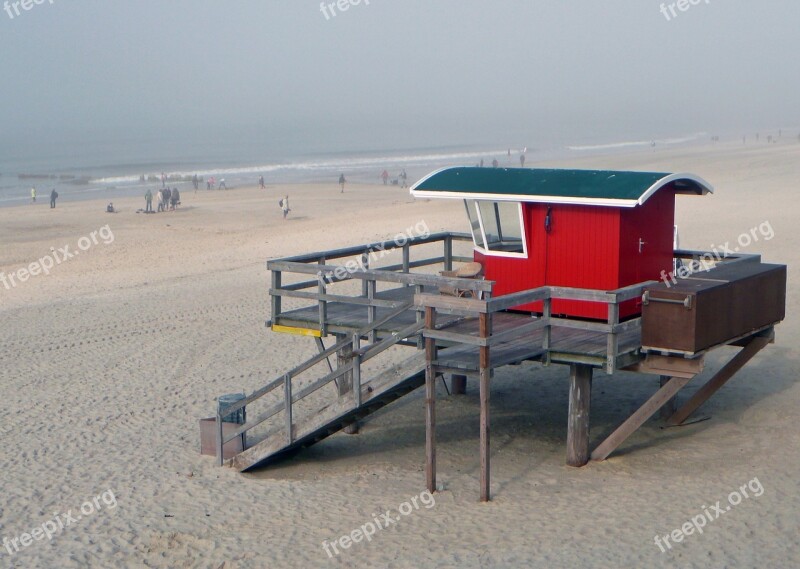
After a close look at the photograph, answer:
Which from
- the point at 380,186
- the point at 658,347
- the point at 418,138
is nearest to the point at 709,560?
the point at 658,347

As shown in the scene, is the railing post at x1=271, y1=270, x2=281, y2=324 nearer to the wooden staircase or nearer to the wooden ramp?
the wooden staircase

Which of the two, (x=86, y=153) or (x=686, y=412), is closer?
(x=686, y=412)

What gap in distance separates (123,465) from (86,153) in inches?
4502

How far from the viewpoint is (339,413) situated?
12.7m

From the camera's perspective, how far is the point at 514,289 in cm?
1360

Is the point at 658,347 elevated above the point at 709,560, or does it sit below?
above

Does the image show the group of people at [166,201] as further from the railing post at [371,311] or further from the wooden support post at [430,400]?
the wooden support post at [430,400]

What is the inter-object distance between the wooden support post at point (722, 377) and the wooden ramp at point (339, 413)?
439 centimetres

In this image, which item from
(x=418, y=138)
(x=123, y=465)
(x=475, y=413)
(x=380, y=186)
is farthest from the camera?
(x=418, y=138)

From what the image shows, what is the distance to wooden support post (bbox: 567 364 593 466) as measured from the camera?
12453 mm

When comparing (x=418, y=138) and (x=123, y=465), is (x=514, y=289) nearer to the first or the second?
(x=123, y=465)

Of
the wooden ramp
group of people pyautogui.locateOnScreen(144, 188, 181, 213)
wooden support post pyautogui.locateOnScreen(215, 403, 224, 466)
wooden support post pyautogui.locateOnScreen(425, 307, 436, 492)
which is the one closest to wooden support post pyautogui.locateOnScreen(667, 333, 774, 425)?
the wooden ramp

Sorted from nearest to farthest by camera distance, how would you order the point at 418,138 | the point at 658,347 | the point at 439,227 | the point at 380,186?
the point at 658,347, the point at 439,227, the point at 380,186, the point at 418,138

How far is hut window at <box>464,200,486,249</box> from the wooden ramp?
237 centimetres
